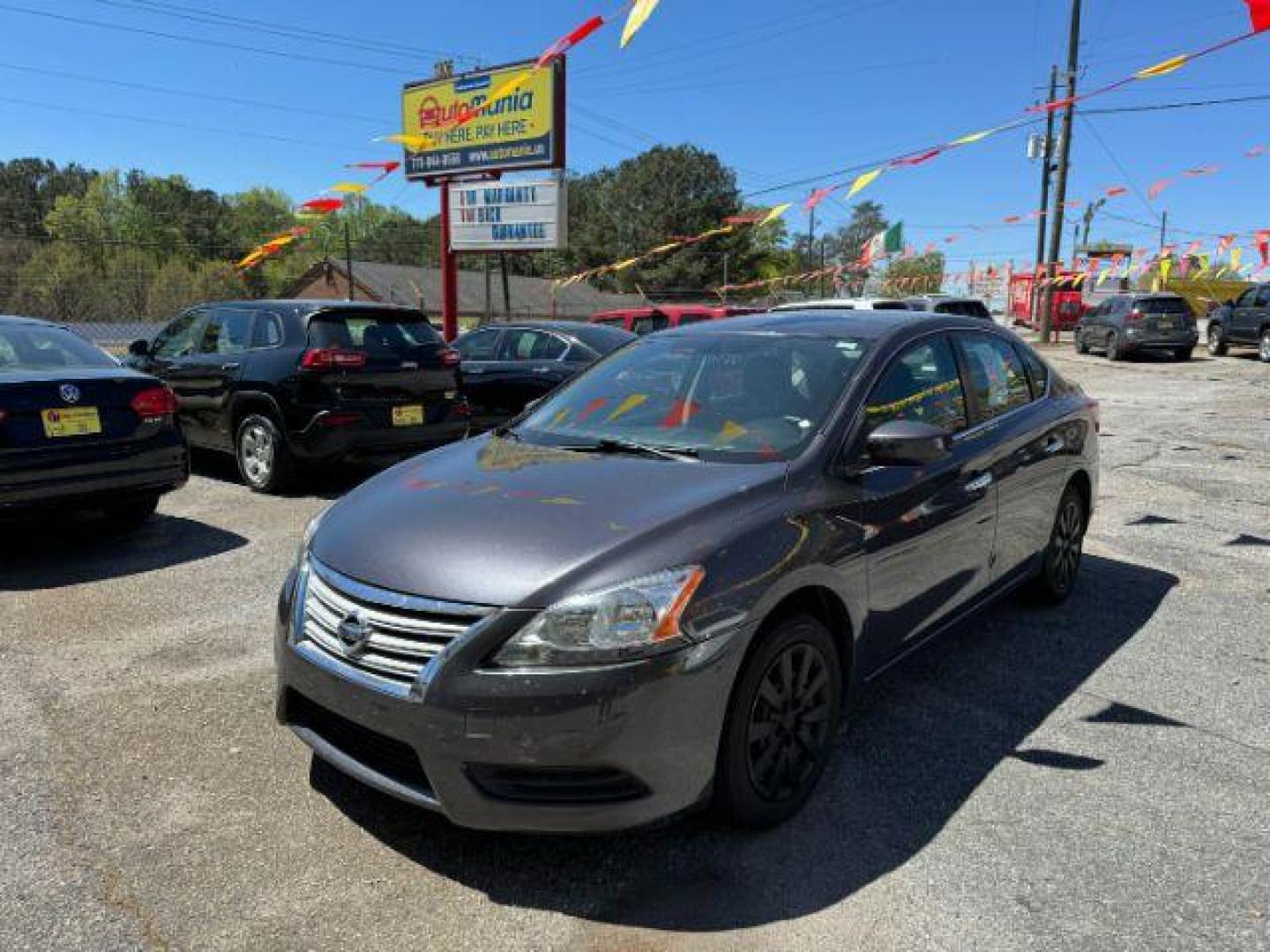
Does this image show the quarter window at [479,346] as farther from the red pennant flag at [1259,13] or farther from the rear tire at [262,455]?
the red pennant flag at [1259,13]

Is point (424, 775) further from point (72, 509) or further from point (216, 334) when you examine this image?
point (216, 334)

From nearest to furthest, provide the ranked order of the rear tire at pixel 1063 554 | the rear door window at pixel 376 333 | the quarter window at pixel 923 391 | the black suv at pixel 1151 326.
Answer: the quarter window at pixel 923 391 < the rear tire at pixel 1063 554 < the rear door window at pixel 376 333 < the black suv at pixel 1151 326

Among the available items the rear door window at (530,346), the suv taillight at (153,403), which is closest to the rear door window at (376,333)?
the suv taillight at (153,403)

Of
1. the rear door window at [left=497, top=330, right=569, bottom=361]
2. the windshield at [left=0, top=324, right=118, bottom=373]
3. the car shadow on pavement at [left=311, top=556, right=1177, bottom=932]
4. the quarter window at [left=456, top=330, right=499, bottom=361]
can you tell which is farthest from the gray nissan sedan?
the quarter window at [left=456, top=330, right=499, bottom=361]

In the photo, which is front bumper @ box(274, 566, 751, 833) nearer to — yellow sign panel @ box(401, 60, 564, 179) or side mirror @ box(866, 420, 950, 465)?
side mirror @ box(866, 420, 950, 465)

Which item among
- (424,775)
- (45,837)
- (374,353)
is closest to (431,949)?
(424,775)

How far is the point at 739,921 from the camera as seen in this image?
7.91ft

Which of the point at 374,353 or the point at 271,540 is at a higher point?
the point at 374,353

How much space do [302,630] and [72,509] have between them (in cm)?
361

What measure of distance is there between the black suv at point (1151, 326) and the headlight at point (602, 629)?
80.0 ft

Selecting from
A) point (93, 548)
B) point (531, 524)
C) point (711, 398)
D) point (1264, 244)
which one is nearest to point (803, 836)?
point (531, 524)

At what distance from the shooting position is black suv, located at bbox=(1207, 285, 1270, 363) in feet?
73.3

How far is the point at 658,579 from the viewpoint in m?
2.45

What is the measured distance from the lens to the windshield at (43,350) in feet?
18.5
